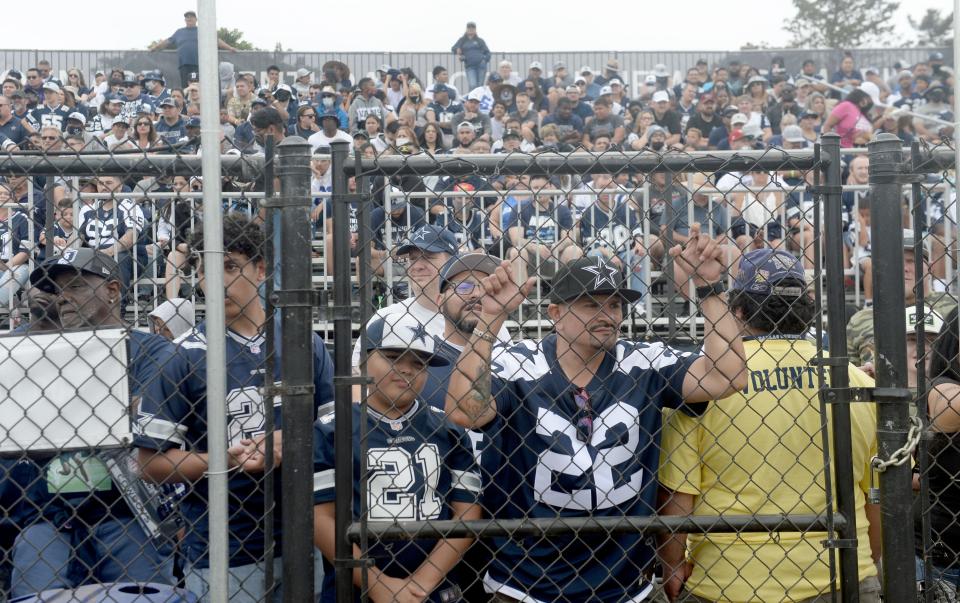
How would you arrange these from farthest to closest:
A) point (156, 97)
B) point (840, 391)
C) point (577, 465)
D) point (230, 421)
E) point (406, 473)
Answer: point (156, 97) → point (230, 421) → point (406, 473) → point (577, 465) → point (840, 391)

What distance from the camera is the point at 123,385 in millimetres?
2816

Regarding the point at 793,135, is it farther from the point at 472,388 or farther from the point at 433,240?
the point at 472,388

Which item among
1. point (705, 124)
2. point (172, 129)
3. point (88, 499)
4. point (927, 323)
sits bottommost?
point (88, 499)

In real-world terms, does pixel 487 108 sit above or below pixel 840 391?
above

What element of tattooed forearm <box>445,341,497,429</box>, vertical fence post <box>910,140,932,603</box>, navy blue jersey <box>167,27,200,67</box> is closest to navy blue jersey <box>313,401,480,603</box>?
tattooed forearm <box>445,341,497,429</box>

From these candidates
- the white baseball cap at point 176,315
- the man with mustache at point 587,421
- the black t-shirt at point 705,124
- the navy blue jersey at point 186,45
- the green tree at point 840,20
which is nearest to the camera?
the man with mustache at point 587,421

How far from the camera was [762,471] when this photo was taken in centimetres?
313

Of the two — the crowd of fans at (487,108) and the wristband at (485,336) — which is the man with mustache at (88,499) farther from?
the crowd of fans at (487,108)

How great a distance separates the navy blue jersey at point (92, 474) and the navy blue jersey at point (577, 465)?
1143 millimetres

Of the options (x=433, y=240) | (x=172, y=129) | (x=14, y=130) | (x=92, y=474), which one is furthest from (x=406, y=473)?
(x=14, y=130)

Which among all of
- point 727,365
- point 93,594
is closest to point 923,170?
point 727,365

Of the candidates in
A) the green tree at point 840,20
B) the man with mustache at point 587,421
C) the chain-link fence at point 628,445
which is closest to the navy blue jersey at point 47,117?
the chain-link fence at point 628,445

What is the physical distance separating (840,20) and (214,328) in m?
58.6

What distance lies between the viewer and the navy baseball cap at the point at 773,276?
10.4ft
